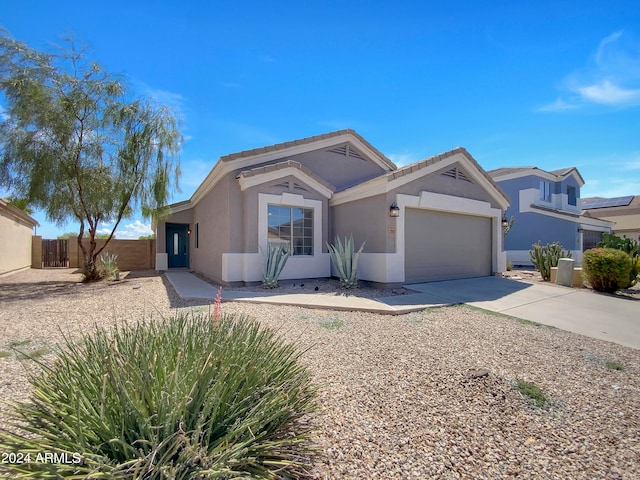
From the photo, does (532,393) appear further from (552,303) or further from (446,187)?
(446,187)

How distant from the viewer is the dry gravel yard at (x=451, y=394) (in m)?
2.64

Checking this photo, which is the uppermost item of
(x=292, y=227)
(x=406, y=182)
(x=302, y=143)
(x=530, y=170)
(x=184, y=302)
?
(x=530, y=170)

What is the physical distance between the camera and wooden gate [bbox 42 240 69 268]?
20.7m

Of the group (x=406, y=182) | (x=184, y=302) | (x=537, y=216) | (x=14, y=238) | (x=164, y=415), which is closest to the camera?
(x=164, y=415)

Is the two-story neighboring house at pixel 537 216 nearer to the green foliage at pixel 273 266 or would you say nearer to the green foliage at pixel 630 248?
the green foliage at pixel 630 248

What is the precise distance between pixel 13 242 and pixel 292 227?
53.8 feet

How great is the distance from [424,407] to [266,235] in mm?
8176

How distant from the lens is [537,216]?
74.9 feet

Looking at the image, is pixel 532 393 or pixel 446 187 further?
pixel 446 187

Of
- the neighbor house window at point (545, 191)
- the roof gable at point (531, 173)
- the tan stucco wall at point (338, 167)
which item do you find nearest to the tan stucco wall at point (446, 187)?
the tan stucco wall at point (338, 167)

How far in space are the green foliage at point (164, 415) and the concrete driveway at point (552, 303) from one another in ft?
21.3

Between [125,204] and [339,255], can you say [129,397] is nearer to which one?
[339,255]

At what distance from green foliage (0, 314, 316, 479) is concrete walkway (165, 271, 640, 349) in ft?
17.3

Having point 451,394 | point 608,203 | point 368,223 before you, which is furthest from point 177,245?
point 608,203
